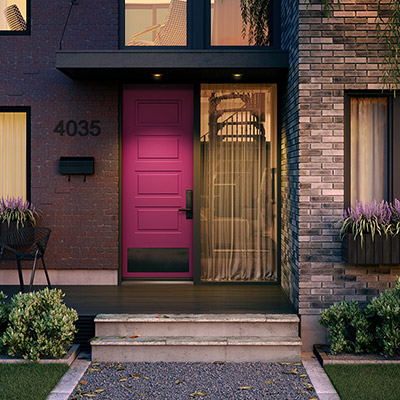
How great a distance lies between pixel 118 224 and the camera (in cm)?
625

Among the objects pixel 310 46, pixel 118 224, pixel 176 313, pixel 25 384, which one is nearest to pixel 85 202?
pixel 118 224

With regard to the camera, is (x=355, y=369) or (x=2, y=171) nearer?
(x=355, y=369)

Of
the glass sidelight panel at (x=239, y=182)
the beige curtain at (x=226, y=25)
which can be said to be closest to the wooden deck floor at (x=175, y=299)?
the glass sidelight panel at (x=239, y=182)

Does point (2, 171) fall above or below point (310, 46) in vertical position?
below

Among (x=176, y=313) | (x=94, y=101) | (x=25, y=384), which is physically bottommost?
(x=25, y=384)

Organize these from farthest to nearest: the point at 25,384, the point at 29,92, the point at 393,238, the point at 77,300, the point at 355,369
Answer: the point at 29,92 < the point at 77,300 < the point at 393,238 < the point at 355,369 < the point at 25,384

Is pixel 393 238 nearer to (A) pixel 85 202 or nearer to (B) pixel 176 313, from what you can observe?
(B) pixel 176 313

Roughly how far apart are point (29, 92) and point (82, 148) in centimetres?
95

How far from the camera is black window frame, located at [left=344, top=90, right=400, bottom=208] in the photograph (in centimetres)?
512

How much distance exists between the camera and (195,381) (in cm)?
418

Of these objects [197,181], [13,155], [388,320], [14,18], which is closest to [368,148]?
[388,320]

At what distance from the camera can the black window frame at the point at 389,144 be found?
512 cm

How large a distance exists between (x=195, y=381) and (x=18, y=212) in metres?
3.15

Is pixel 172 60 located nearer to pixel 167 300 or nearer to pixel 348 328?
pixel 167 300
